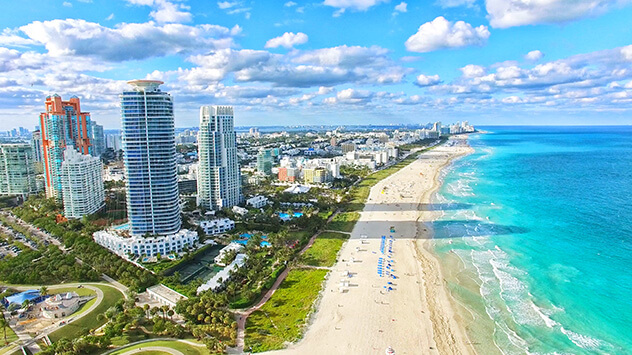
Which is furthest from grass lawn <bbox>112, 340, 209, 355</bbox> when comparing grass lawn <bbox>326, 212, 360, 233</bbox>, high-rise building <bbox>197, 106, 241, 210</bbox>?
high-rise building <bbox>197, 106, 241, 210</bbox>

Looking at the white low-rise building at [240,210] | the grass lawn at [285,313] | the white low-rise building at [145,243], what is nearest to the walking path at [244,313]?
the grass lawn at [285,313]

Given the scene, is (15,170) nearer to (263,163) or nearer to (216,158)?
(216,158)

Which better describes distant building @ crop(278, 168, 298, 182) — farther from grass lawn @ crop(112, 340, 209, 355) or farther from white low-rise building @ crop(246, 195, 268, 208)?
Answer: grass lawn @ crop(112, 340, 209, 355)

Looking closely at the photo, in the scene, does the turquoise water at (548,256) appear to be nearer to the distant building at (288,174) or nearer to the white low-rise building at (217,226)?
the white low-rise building at (217,226)

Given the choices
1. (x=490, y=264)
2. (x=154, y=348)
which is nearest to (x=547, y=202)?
(x=490, y=264)

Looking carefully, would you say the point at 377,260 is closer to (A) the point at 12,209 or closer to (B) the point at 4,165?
(A) the point at 12,209
